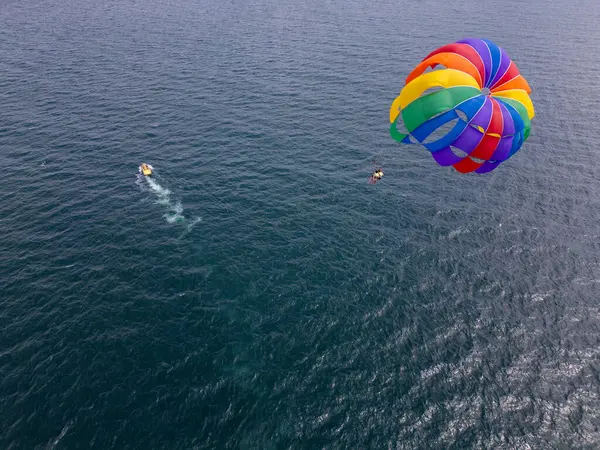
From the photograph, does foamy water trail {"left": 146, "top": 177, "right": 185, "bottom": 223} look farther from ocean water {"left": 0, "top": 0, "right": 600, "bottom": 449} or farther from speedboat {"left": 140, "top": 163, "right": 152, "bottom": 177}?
speedboat {"left": 140, "top": 163, "right": 152, "bottom": 177}

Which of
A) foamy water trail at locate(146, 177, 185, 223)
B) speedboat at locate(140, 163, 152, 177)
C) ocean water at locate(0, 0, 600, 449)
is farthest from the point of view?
speedboat at locate(140, 163, 152, 177)

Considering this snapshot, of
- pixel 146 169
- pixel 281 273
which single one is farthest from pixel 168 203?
pixel 281 273

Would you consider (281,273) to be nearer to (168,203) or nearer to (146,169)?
(168,203)

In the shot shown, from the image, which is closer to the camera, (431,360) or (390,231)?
(431,360)

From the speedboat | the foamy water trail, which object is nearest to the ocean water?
the foamy water trail

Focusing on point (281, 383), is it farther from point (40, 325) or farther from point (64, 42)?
point (64, 42)

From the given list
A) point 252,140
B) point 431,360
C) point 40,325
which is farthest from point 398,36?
point 40,325

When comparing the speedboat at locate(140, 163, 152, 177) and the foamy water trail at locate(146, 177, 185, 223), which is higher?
the speedboat at locate(140, 163, 152, 177)
